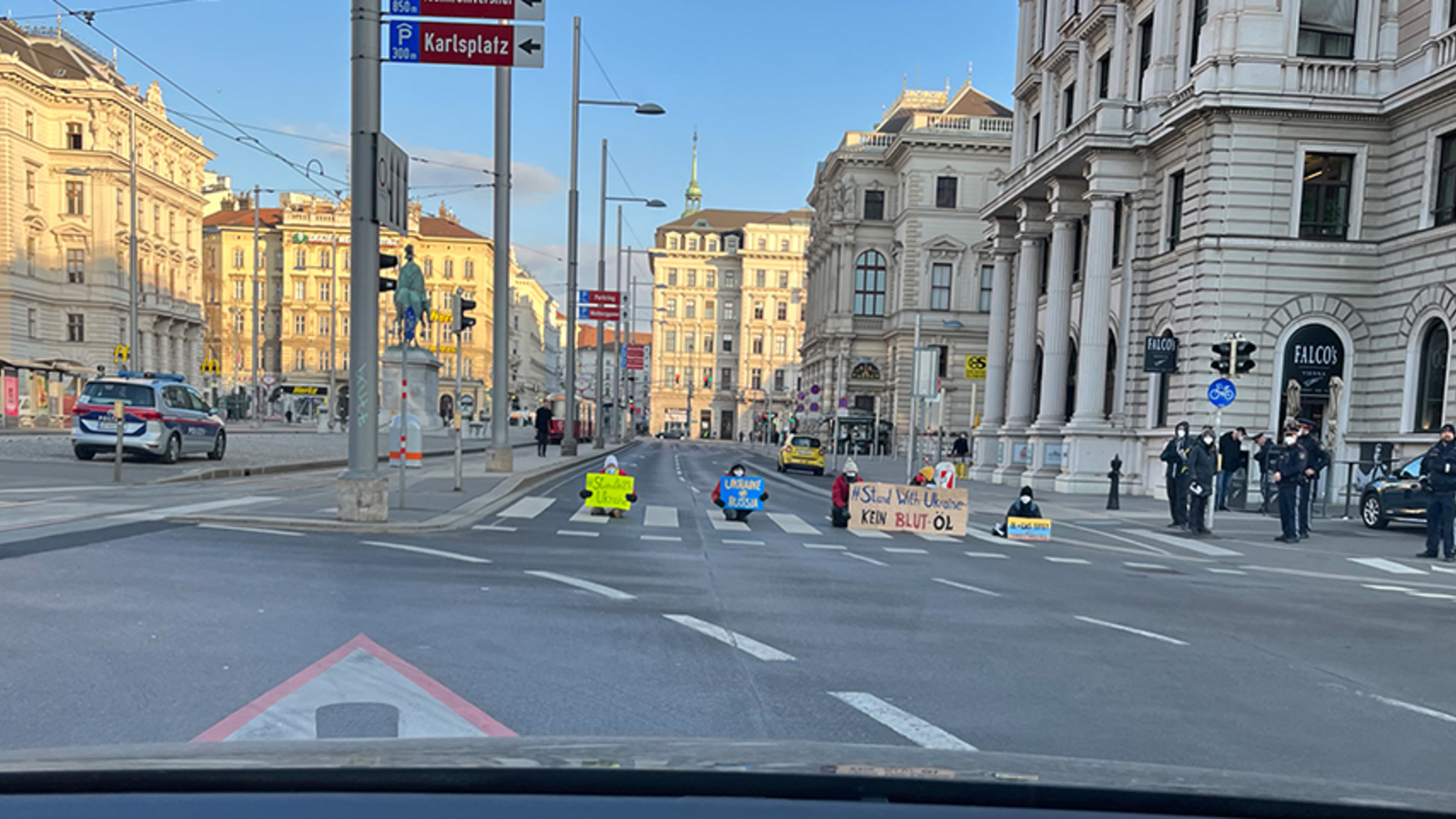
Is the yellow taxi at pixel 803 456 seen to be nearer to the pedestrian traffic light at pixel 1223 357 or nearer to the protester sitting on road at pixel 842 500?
the pedestrian traffic light at pixel 1223 357

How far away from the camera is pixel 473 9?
11.3 m

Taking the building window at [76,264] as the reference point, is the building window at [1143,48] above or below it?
above

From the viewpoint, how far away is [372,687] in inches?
197

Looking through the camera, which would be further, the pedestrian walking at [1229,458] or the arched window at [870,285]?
the arched window at [870,285]

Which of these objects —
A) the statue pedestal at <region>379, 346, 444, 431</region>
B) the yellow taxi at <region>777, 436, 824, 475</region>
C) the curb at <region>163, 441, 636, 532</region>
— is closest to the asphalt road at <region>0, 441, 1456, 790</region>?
the curb at <region>163, 441, 636, 532</region>

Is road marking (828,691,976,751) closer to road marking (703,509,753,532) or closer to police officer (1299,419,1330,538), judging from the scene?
road marking (703,509,753,532)

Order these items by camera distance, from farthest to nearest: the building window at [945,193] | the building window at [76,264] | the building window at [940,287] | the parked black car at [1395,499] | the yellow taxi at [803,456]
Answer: the building window at [76,264]
the building window at [940,287]
the building window at [945,193]
the yellow taxi at [803,456]
the parked black car at [1395,499]

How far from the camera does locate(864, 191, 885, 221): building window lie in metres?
70.0

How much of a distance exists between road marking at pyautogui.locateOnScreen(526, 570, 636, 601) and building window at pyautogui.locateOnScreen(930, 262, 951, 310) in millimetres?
57150

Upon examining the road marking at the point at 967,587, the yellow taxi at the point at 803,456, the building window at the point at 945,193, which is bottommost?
the yellow taxi at the point at 803,456

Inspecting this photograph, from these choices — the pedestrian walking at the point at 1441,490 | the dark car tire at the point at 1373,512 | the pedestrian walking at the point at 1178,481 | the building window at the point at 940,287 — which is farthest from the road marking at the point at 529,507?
the building window at the point at 940,287

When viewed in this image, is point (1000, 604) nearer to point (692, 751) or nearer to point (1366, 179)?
point (692, 751)

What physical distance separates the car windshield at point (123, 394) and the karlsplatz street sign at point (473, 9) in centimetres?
1291

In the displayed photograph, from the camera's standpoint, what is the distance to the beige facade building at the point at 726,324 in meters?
111
